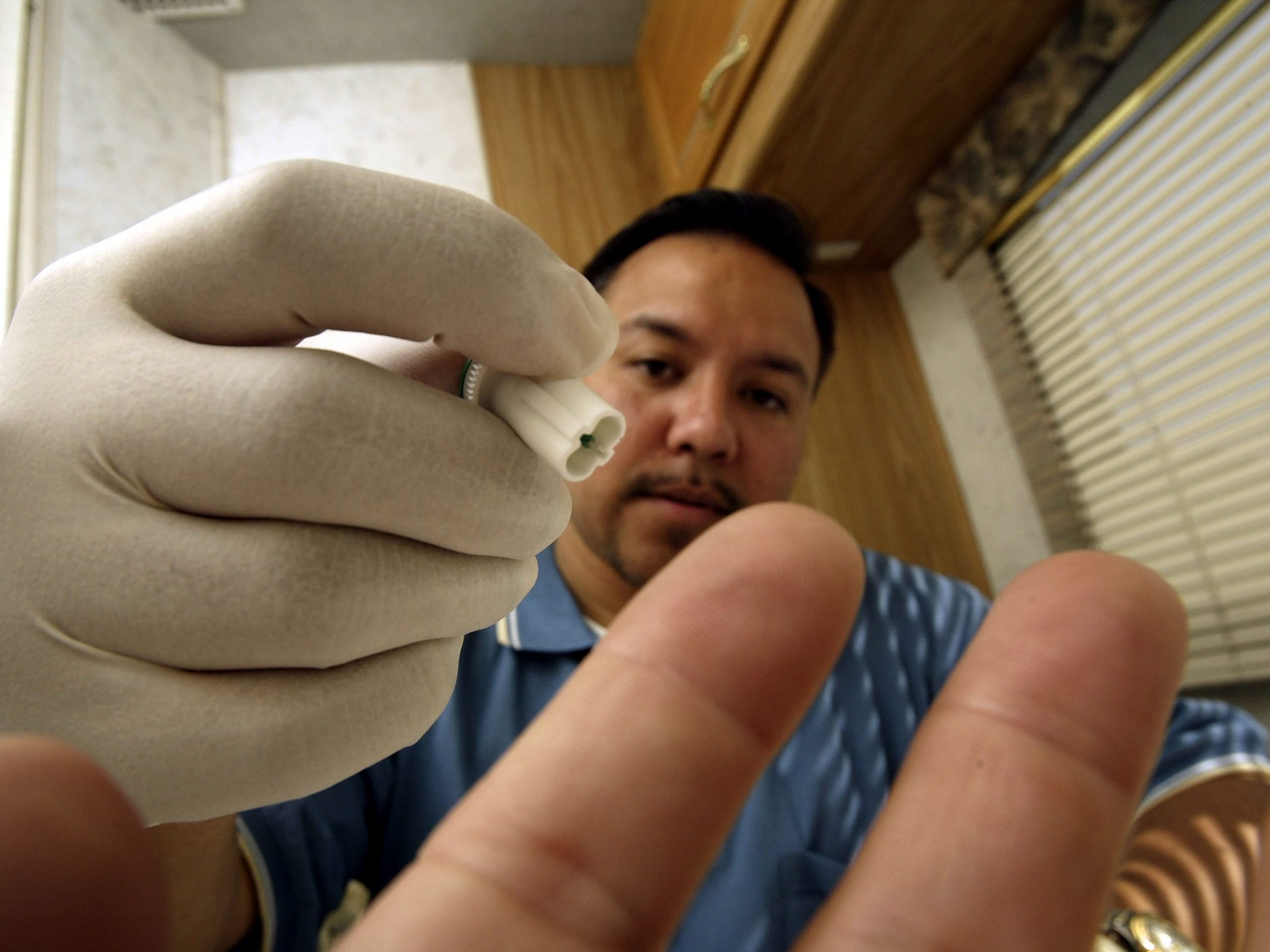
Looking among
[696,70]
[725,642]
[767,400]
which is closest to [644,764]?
[725,642]

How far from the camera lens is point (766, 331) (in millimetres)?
762

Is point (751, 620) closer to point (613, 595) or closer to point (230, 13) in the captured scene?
point (613, 595)

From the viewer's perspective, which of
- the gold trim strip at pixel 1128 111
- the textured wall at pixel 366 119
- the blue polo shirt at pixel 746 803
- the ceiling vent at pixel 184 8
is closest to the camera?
the blue polo shirt at pixel 746 803

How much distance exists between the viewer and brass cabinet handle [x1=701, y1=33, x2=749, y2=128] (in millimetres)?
813

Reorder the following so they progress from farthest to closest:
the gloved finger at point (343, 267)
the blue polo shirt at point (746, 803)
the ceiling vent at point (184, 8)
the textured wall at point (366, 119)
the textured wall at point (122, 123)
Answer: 1. the textured wall at point (366, 119)
2. the ceiling vent at point (184, 8)
3. the textured wall at point (122, 123)
4. the blue polo shirt at point (746, 803)
5. the gloved finger at point (343, 267)

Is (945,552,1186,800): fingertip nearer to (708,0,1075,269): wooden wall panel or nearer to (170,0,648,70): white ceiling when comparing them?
(708,0,1075,269): wooden wall panel

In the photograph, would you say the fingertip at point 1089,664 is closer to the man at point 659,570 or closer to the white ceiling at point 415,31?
the man at point 659,570

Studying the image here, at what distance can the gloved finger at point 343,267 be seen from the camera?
239mm

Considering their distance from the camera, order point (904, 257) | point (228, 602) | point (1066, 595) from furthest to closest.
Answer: point (904, 257)
point (1066, 595)
point (228, 602)

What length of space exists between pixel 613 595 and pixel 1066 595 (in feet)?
1.77

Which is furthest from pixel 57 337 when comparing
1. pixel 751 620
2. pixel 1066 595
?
pixel 1066 595

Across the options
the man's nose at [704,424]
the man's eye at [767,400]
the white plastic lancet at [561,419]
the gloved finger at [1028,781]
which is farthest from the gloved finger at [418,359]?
the man's eye at [767,400]

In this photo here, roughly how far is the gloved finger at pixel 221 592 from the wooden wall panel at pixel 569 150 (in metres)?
0.93

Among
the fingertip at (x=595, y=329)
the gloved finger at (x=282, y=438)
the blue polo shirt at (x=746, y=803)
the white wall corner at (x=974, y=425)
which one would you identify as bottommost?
→ the blue polo shirt at (x=746, y=803)
